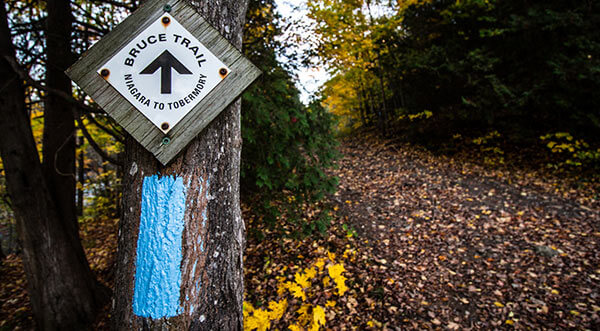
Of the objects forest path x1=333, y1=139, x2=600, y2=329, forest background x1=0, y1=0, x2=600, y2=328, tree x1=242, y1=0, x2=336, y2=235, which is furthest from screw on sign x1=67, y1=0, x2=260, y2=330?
forest path x1=333, y1=139, x2=600, y2=329

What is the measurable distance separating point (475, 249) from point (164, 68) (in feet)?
17.2

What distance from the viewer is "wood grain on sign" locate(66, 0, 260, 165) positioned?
0.79 metres

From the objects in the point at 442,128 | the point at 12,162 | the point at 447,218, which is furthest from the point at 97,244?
the point at 442,128

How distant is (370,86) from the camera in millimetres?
12203

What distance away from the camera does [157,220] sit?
83 centimetres

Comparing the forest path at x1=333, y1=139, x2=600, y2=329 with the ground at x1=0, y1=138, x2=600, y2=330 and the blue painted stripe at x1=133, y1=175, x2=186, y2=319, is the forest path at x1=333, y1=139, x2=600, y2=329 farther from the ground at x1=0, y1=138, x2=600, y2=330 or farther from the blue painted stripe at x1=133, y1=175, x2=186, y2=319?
the blue painted stripe at x1=133, y1=175, x2=186, y2=319

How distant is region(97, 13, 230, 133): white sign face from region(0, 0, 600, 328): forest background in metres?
1.46

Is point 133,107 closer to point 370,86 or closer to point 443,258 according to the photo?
point 443,258

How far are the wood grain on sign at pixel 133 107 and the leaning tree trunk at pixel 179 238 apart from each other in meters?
0.06

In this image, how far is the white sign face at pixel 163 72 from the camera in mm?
784

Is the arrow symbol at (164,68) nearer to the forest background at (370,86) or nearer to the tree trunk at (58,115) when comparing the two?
the forest background at (370,86)

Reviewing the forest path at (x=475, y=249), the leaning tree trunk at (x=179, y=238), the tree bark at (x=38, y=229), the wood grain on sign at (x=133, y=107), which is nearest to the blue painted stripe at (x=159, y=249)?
the leaning tree trunk at (x=179, y=238)

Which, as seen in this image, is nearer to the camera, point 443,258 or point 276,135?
point 276,135

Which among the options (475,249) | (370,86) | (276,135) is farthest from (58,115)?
(370,86)
